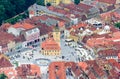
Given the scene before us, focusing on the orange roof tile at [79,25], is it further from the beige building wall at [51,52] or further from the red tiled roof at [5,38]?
the red tiled roof at [5,38]

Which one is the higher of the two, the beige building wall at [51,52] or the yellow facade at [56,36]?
the yellow facade at [56,36]

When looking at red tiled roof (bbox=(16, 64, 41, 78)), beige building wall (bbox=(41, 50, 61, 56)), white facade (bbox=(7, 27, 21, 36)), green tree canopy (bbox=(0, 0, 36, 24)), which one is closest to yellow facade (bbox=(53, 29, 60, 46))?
beige building wall (bbox=(41, 50, 61, 56))

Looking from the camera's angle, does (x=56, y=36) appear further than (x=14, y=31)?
No

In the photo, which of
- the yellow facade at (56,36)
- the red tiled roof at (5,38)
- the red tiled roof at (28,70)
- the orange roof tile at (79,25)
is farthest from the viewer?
the orange roof tile at (79,25)

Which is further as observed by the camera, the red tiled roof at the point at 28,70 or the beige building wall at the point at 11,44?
the beige building wall at the point at 11,44

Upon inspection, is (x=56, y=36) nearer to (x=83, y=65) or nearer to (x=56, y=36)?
(x=56, y=36)

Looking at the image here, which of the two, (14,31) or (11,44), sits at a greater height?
(14,31)

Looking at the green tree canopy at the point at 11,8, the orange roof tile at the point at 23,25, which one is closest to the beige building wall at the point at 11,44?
the orange roof tile at the point at 23,25

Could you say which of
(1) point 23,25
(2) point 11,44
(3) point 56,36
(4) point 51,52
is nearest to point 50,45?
(4) point 51,52

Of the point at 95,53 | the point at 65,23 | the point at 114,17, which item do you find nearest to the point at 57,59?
the point at 95,53

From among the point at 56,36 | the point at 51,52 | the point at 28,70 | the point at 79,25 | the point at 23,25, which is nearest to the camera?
the point at 28,70

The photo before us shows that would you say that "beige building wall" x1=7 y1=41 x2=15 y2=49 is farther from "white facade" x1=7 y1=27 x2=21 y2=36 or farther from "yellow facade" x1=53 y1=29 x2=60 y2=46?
"yellow facade" x1=53 y1=29 x2=60 y2=46
